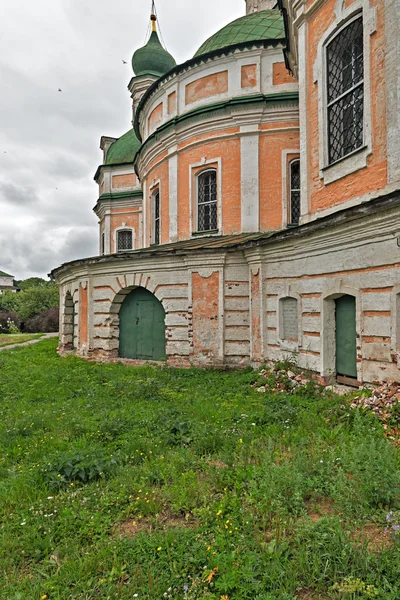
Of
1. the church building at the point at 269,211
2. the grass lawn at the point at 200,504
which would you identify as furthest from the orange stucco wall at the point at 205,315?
the grass lawn at the point at 200,504

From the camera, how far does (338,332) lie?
7293 mm

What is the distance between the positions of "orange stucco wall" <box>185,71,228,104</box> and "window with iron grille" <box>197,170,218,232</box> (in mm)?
2717

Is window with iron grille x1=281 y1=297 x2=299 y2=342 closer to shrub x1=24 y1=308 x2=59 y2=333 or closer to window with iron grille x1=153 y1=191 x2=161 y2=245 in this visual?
window with iron grille x1=153 y1=191 x2=161 y2=245

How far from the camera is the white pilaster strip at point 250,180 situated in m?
12.3

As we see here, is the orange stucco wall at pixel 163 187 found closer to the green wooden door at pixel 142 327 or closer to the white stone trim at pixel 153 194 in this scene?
the white stone trim at pixel 153 194

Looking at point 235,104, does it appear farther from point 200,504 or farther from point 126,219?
point 126,219

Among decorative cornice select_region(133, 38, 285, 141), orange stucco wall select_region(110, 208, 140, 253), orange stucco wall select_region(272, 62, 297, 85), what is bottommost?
orange stucco wall select_region(110, 208, 140, 253)

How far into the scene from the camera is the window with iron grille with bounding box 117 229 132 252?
23625 mm

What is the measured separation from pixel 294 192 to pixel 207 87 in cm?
493

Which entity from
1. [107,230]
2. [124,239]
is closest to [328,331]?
[124,239]

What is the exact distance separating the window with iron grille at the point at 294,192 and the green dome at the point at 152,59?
17.5m

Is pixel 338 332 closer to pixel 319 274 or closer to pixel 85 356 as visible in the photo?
pixel 319 274

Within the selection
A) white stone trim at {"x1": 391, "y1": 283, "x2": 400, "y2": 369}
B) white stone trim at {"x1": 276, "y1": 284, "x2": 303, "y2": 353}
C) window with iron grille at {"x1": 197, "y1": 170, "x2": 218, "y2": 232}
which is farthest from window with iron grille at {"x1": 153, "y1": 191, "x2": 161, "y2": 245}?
white stone trim at {"x1": 391, "y1": 283, "x2": 400, "y2": 369}

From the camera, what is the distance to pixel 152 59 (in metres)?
25.0
